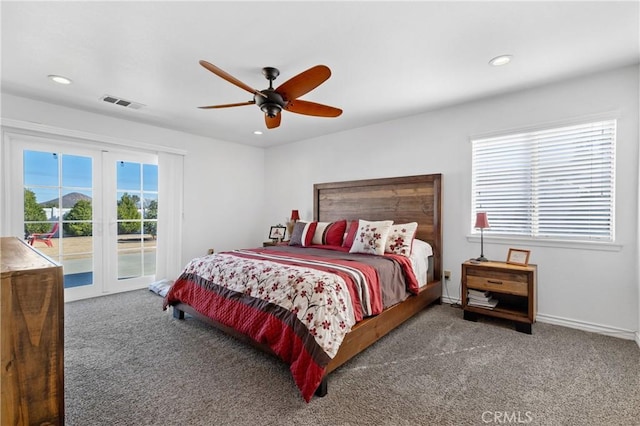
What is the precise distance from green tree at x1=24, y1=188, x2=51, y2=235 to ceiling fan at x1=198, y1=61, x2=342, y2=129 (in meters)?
2.73

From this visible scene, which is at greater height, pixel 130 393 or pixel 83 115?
pixel 83 115

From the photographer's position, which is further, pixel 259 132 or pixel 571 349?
pixel 259 132

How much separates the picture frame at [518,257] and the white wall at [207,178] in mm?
4244

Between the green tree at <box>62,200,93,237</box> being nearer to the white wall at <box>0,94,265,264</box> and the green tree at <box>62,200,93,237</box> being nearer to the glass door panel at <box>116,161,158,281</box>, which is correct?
the glass door panel at <box>116,161,158,281</box>

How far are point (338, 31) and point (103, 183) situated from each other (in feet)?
12.2

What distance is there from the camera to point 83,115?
3805mm

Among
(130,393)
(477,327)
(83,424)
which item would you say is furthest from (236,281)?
(477,327)

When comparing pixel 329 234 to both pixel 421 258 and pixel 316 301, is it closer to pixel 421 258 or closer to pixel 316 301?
pixel 421 258

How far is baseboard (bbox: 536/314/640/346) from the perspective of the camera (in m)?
2.66

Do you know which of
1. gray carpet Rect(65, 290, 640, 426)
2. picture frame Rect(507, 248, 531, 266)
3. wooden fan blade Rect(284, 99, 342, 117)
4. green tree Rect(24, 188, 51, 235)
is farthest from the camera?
green tree Rect(24, 188, 51, 235)

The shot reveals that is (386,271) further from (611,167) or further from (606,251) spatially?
(611,167)

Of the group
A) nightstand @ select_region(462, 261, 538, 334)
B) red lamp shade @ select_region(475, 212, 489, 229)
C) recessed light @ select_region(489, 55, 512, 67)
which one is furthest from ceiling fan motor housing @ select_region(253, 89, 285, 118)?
nightstand @ select_region(462, 261, 538, 334)

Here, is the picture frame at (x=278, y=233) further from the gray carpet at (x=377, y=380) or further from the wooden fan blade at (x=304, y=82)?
the wooden fan blade at (x=304, y=82)

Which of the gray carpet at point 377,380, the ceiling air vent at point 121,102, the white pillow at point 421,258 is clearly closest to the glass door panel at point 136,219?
the ceiling air vent at point 121,102
